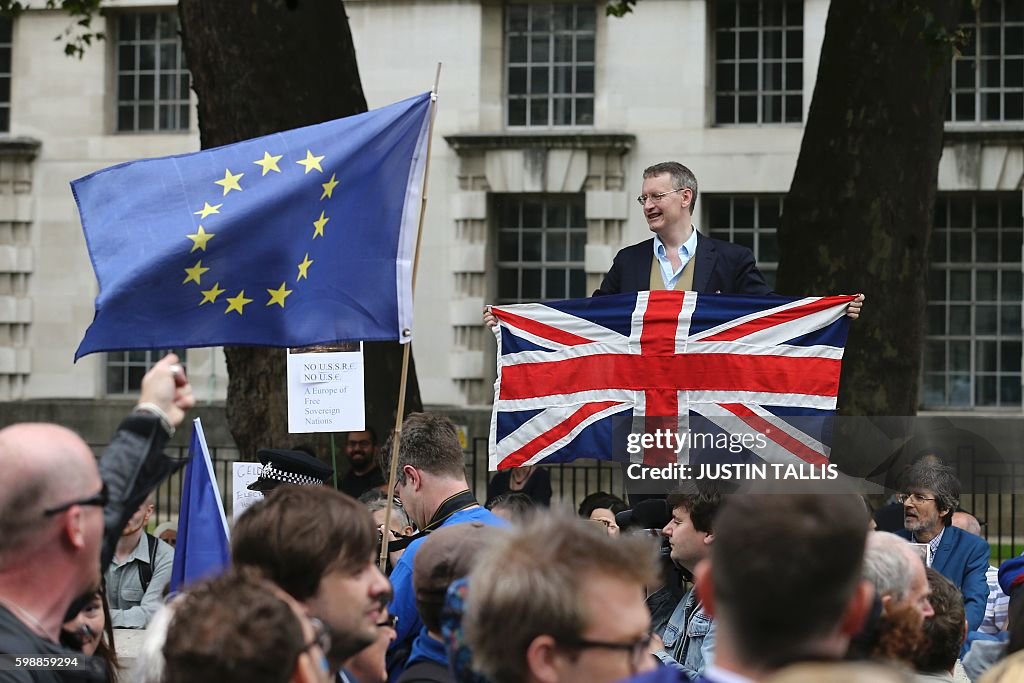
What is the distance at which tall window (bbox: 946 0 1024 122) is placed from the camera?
67.1 ft

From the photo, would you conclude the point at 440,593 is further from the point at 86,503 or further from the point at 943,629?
the point at 943,629

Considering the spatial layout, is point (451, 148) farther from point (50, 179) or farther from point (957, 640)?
point (957, 640)

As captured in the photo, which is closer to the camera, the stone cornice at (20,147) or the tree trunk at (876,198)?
the tree trunk at (876,198)

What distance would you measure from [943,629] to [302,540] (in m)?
2.02

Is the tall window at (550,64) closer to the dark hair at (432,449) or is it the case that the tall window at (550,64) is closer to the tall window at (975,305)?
the tall window at (975,305)

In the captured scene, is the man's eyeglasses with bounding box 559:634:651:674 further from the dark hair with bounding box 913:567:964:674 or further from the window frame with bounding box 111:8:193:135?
the window frame with bounding box 111:8:193:135

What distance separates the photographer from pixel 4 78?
22.5 metres

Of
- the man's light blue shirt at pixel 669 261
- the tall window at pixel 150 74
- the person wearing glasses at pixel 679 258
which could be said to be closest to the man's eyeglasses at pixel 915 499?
the person wearing glasses at pixel 679 258

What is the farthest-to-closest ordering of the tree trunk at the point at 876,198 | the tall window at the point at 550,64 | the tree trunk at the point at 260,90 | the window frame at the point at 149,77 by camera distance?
the window frame at the point at 149,77
the tall window at the point at 550,64
the tree trunk at the point at 876,198
the tree trunk at the point at 260,90

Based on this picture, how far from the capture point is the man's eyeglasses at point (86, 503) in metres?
3.30

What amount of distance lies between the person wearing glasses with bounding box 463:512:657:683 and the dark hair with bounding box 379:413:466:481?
8.23ft

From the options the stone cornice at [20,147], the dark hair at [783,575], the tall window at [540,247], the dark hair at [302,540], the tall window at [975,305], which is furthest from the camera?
the stone cornice at [20,147]

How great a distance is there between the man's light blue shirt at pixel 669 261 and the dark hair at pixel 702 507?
1736 millimetres

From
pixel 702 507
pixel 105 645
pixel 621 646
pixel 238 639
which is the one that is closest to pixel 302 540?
pixel 238 639
